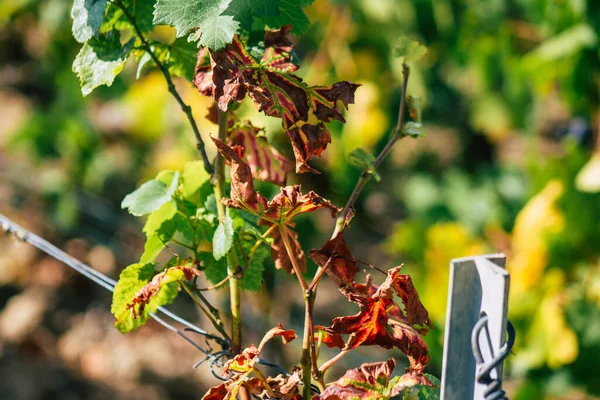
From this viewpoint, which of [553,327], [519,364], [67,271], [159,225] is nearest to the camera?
[159,225]

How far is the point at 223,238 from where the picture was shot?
59 centimetres

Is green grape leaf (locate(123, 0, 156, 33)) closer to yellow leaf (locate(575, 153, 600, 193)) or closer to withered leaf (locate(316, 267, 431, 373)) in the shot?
withered leaf (locate(316, 267, 431, 373))

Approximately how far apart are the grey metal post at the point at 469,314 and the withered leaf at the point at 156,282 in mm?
227

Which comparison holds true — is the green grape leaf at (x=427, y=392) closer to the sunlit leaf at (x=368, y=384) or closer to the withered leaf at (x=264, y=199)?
the sunlit leaf at (x=368, y=384)

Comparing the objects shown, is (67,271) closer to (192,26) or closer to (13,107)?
(13,107)

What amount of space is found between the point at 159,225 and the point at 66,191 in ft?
7.30

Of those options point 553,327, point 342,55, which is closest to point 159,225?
point 553,327

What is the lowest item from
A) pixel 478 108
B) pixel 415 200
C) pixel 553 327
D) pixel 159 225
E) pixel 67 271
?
pixel 159 225

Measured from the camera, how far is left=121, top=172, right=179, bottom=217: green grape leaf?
2.06 ft

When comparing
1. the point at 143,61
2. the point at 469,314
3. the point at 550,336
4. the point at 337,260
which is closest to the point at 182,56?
the point at 143,61

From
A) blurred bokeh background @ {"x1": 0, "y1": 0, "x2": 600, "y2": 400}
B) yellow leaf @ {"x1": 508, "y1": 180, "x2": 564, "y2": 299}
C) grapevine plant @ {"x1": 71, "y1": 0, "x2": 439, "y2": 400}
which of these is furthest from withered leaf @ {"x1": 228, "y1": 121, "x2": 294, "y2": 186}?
yellow leaf @ {"x1": 508, "y1": 180, "x2": 564, "y2": 299}

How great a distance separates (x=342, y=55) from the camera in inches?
90.8

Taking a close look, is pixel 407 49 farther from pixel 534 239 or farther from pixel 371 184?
pixel 371 184

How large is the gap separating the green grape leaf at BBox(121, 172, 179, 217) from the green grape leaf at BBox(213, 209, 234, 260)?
0.23 ft
